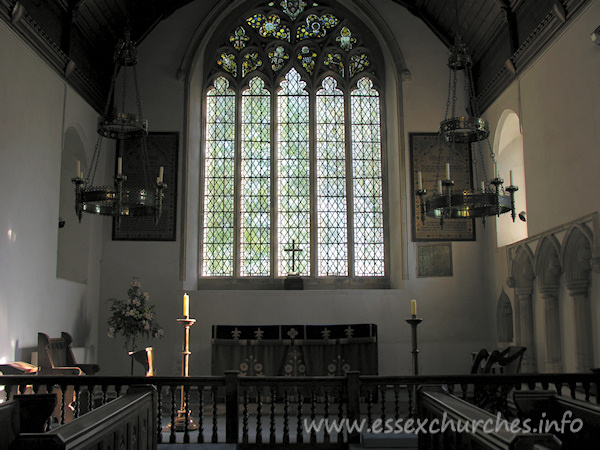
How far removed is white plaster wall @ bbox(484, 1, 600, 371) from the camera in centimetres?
683

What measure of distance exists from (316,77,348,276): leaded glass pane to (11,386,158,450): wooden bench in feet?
21.5

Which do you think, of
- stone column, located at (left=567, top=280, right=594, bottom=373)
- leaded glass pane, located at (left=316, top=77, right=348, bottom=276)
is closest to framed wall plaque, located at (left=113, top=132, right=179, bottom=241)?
leaded glass pane, located at (left=316, top=77, right=348, bottom=276)

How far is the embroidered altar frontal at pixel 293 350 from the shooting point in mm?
8984

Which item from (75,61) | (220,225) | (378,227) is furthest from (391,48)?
(75,61)

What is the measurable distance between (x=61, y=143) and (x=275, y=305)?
399 centimetres

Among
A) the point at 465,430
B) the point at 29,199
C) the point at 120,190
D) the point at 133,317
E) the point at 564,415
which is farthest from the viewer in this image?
the point at 133,317

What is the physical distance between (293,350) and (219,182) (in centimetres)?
359

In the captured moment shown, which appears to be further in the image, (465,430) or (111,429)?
(111,429)

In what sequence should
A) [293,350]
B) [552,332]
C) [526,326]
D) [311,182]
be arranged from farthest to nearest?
1. [311,182]
2. [293,350]
3. [526,326]
4. [552,332]

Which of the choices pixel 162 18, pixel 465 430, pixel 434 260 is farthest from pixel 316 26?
pixel 465 430

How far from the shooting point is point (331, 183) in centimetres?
1127

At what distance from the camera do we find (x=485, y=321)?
33.6 feet

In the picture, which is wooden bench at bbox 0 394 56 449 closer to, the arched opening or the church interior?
the church interior

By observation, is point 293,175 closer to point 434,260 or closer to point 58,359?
point 434,260
